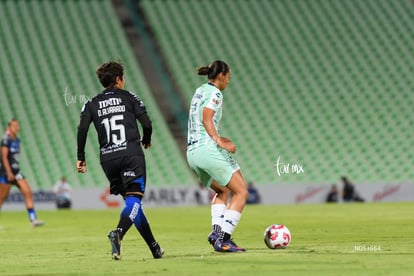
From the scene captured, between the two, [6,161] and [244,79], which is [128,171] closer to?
[6,161]

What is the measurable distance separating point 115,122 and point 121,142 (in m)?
0.22

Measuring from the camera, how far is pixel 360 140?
30.2m

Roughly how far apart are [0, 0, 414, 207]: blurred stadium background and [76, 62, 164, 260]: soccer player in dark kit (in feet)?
58.8

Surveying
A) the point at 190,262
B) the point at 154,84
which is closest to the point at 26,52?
the point at 154,84

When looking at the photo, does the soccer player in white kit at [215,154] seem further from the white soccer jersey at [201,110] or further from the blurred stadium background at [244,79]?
the blurred stadium background at [244,79]

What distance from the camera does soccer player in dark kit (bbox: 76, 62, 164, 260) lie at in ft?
29.2

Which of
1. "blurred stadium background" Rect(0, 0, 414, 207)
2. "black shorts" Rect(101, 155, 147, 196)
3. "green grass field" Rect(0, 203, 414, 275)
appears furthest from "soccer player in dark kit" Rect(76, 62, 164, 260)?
A: "blurred stadium background" Rect(0, 0, 414, 207)

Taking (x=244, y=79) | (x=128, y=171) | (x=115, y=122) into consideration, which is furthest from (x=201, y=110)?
(x=244, y=79)

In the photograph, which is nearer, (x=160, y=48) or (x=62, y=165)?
(x=62, y=165)

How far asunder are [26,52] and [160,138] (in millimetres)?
5758

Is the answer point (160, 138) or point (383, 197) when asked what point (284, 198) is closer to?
point (383, 197)

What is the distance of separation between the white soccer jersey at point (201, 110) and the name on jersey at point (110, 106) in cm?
95

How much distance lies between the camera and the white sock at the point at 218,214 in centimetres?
976

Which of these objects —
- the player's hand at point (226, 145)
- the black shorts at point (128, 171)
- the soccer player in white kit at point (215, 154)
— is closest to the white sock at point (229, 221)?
the soccer player in white kit at point (215, 154)
